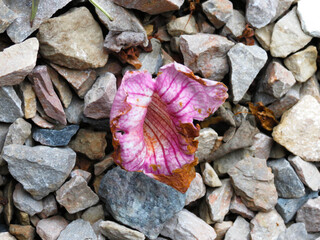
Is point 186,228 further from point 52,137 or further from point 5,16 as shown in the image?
point 5,16

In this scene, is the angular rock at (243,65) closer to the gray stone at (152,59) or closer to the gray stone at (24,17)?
the gray stone at (152,59)

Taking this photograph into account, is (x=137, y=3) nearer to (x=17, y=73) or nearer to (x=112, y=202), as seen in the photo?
(x=17, y=73)

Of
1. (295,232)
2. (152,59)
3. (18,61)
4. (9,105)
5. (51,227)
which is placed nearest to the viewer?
(18,61)

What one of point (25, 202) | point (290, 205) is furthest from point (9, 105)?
point (290, 205)

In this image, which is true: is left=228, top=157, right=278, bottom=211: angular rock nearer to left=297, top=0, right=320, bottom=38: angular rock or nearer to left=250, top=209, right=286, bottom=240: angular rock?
left=250, top=209, right=286, bottom=240: angular rock

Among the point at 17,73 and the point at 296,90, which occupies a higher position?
the point at 17,73

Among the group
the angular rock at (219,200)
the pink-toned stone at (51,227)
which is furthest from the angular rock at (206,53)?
the pink-toned stone at (51,227)

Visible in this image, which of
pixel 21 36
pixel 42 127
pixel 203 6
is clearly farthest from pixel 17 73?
pixel 203 6
